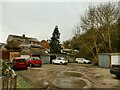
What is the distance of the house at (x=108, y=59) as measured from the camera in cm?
2905

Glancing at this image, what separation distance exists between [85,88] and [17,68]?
1340 centimetres

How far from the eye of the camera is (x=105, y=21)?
35.2 m

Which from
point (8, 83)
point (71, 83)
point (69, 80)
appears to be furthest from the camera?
point (69, 80)

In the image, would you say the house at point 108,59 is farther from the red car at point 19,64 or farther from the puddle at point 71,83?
the puddle at point 71,83

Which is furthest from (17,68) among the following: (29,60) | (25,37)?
(25,37)

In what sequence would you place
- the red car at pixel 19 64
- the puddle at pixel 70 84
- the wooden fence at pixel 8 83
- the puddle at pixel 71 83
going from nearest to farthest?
the wooden fence at pixel 8 83
the puddle at pixel 70 84
the puddle at pixel 71 83
the red car at pixel 19 64

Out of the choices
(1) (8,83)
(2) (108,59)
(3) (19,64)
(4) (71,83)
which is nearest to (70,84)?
(4) (71,83)

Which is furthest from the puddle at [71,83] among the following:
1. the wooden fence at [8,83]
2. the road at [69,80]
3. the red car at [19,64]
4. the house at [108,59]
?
the house at [108,59]

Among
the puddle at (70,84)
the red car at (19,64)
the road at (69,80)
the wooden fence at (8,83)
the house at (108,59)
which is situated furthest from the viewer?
the house at (108,59)

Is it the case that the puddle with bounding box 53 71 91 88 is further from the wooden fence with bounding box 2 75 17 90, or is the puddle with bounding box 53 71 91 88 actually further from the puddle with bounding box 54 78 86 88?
the wooden fence with bounding box 2 75 17 90

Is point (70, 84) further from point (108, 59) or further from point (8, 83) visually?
point (108, 59)

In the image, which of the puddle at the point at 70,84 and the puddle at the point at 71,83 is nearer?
the puddle at the point at 70,84

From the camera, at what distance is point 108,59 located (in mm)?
30469

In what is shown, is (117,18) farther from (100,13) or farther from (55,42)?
(55,42)
